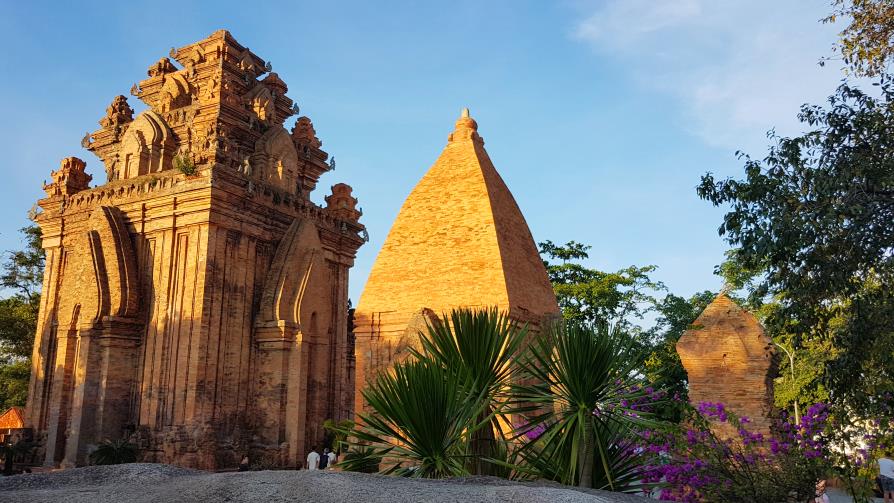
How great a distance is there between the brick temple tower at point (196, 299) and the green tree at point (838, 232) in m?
13.4

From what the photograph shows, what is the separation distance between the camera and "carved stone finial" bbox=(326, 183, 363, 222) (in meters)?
23.7

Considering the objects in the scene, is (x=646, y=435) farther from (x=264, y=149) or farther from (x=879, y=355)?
Result: (x=264, y=149)

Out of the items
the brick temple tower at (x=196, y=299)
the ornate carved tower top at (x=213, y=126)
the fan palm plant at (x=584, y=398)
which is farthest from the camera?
the ornate carved tower top at (x=213, y=126)

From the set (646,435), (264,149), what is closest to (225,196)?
(264,149)

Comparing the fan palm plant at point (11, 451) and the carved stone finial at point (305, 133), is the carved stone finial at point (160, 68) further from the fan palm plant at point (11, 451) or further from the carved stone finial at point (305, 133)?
the fan palm plant at point (11, 451)

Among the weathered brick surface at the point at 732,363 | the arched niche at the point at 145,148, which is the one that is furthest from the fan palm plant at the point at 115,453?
the weathered brick surface at the point at 732,363

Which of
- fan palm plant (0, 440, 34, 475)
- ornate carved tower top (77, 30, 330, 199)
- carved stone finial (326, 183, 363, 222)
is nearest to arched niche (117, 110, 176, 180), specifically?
ornate carved tower top (77, 30, 330, 199)

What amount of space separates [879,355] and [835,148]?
238 centimetres

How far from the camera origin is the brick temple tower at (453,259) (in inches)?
488

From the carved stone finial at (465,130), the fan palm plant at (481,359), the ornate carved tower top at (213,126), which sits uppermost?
the ornate carved tower top at (213,126)

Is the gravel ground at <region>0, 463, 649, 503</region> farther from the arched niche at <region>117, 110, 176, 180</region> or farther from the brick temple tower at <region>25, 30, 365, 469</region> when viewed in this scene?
the arched niche at <region>117, 110, 176, 180</region>

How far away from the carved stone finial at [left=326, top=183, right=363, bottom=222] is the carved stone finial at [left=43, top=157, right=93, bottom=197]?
799cm

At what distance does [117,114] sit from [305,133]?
21.0ft

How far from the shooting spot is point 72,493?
12.5 ft
